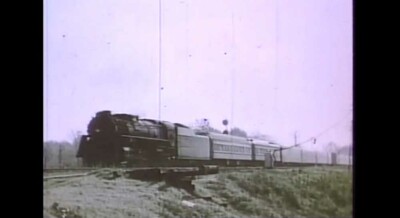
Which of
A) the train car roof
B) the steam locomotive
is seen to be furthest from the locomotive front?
the train car roof

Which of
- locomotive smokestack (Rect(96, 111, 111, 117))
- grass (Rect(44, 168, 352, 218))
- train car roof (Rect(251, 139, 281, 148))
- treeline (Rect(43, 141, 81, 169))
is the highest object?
locomotive smokestack (Rect(96, 111, 111, 117))

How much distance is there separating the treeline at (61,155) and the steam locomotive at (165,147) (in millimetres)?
16

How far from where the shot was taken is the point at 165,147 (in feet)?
4.16

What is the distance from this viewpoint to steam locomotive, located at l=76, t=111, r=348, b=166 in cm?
123

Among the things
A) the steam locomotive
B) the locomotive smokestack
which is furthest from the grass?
the locomotive smokestack

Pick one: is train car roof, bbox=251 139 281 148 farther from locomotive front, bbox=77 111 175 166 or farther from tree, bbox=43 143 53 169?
tree, bbox=43 143 53 169

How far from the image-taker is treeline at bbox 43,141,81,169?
1224 millimetres

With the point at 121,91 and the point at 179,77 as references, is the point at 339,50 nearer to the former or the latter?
the point at 179,77

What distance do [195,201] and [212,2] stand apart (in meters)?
0.46

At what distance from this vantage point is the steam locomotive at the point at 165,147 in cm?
123

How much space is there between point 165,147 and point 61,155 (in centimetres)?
24

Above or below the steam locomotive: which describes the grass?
below
